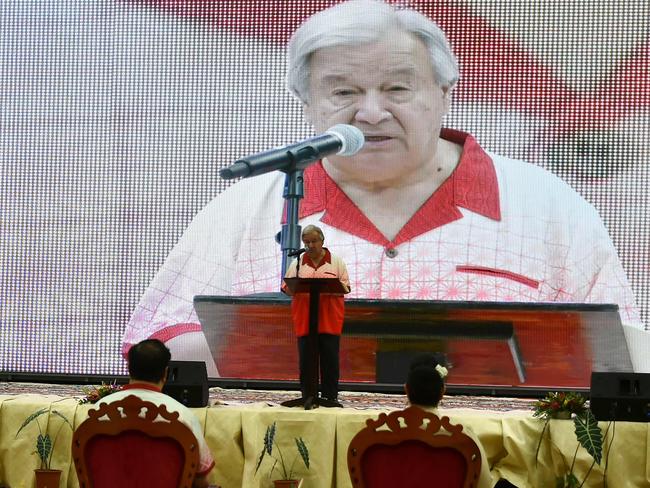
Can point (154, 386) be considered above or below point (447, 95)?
below

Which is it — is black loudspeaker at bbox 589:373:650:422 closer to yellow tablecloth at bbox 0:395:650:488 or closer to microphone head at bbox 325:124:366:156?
yellow tablecloth at bbox 0:395:650:488

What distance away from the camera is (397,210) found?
23.8ft

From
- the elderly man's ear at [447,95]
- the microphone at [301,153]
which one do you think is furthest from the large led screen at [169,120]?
the microphone at [301,153]

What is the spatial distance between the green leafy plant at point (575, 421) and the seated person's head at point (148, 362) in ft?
6.82

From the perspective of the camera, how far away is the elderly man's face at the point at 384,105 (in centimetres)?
728

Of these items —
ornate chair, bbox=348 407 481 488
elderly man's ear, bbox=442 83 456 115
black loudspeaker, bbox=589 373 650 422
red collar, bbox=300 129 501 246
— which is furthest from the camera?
elderly man's ear, bbox=442 83 456 115

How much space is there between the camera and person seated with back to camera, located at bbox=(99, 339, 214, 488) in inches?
150

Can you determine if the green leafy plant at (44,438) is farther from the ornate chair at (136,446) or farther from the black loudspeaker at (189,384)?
the ornate chair at (136,446)

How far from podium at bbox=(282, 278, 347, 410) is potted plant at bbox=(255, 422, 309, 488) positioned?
24cm

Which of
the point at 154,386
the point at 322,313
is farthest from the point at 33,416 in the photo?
the point at 154,386

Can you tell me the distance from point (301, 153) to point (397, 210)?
750 mm

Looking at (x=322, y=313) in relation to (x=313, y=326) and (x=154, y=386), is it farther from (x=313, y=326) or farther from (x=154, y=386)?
(x=154, y=386)

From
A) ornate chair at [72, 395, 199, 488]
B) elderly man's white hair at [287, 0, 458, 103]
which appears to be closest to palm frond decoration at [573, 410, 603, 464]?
ornate chair at [72, 395, 199, 488]

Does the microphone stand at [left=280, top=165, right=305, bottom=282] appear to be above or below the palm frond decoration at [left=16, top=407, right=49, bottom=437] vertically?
above
